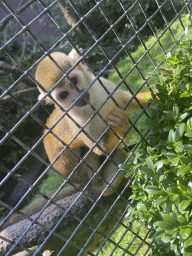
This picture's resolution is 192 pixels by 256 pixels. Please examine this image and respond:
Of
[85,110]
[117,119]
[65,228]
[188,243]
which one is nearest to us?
[188,243]

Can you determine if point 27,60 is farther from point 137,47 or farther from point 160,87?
point 160,87

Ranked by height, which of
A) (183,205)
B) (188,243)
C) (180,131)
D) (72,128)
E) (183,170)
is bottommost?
(188,243)

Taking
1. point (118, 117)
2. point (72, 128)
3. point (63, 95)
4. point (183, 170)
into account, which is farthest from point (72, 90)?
point (183, 170)

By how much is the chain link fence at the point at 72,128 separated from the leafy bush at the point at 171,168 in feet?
0.45

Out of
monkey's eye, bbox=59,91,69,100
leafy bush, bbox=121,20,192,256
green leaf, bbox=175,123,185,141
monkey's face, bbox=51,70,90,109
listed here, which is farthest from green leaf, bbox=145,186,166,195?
monkey's eye, bbox=59,91,69,100

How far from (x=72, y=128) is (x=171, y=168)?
129 cm

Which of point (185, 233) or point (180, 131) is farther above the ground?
point (180, 131)

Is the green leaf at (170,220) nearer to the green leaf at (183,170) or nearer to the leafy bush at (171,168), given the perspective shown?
the leafy bush at (171,168)

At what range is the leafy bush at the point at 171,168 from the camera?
2.84 ft

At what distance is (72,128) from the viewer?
7.27 feet

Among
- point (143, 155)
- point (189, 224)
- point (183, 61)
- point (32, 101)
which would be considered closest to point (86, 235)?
point (143, 155)

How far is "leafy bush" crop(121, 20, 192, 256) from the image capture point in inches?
34.0

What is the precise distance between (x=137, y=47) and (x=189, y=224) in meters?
4.83

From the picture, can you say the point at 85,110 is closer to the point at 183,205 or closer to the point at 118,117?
the point at 118,117
